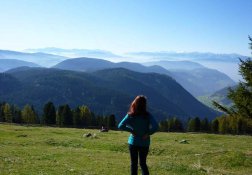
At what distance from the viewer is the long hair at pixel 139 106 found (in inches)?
599

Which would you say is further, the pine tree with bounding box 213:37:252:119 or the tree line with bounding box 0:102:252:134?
the tree line with bounding box 0:102:252:134

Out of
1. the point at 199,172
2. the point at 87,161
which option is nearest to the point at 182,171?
the point at 199,172

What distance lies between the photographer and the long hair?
15.2 meters

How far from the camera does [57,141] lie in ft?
158

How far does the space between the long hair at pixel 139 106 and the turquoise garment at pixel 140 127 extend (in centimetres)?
18

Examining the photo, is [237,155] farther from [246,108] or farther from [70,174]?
[70,174]

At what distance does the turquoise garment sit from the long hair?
0.58ft

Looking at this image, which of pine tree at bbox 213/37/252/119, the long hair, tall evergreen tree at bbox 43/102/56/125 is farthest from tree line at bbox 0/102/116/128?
the long hair

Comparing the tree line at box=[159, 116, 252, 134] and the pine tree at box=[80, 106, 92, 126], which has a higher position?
the pine tree at box=[80, 106, 92, 126]

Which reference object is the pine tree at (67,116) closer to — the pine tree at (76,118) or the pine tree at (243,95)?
the pine tree at (76,118)

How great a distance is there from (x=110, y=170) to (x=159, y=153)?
69.3ft

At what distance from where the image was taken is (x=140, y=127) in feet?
50.7

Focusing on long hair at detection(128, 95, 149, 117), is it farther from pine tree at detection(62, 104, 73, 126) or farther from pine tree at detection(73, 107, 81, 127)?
pine tree at detection(73, 107, 81, 127)

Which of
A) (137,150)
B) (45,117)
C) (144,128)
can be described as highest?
(144,128)
